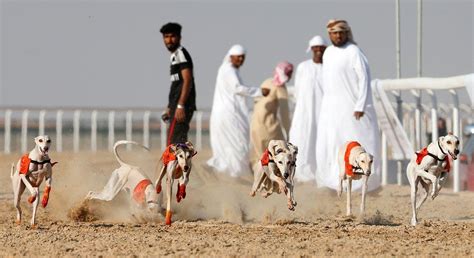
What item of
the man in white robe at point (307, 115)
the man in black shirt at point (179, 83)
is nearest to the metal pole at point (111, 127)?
the man in white robe at point (307, 115)

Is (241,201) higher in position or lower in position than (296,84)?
lower

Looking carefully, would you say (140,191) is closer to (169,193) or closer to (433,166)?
(169,193)

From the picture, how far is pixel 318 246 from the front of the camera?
40.0ft

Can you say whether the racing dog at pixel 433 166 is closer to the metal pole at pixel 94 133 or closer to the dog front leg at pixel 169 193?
the dog front leg at pixel 169 193

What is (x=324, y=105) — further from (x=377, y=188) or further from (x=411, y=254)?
(x=411, y=254)

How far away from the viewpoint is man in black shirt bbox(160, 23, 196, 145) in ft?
53.6

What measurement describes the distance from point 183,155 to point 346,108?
5.01m

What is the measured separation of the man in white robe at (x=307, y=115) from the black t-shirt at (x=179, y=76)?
218 inches

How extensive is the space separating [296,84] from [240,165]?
1.64m

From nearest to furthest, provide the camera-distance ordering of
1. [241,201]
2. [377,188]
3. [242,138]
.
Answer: [241,201] < [377,188] < [242,138]

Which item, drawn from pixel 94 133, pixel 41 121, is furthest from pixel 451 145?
pixel 41 121

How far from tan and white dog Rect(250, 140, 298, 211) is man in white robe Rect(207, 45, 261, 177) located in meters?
9.00

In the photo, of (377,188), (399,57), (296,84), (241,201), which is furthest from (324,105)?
(399,57)

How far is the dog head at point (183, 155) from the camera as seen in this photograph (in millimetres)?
13945
